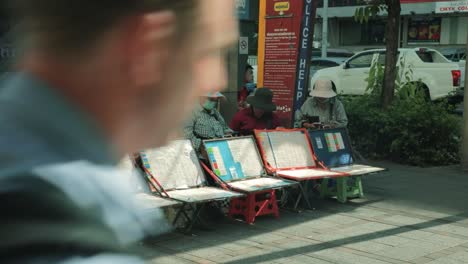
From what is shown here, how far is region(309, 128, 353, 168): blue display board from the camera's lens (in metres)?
8.52

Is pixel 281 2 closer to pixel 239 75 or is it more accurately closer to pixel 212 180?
pixel 239 75

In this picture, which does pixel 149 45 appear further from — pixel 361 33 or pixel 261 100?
pixel 361 33

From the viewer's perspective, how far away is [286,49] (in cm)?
1034

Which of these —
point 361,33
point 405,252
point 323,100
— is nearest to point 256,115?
point 323,100

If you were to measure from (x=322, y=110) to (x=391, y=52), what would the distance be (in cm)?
325

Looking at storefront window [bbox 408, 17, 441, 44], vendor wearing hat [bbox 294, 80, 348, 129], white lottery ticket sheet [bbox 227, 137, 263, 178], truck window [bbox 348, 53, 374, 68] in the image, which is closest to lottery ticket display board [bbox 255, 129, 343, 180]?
white lottery ticket sheet [bbox 227, 137, 263, 178]

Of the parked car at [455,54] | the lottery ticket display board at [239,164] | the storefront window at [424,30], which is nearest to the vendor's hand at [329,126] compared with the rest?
the lottery ticket display board at [239,164]

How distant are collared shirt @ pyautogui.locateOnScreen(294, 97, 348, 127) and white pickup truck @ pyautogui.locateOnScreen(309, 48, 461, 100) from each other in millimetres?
9321

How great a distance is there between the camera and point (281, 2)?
10336 mm

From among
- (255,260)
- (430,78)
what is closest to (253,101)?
(255,260)

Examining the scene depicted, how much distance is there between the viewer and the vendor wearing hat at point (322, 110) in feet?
30.1

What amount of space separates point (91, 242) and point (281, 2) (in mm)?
9864

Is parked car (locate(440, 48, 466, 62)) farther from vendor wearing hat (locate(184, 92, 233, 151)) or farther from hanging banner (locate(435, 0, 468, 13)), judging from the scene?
vendor wearing hat (locate(184, 92, 233, 151))

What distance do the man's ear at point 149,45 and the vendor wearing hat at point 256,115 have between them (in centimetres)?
756
